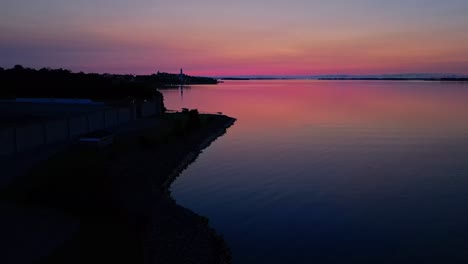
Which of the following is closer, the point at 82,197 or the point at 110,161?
the point at 82,197

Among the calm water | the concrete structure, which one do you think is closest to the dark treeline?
the concrete structure

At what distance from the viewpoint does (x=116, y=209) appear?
20422 millimetres

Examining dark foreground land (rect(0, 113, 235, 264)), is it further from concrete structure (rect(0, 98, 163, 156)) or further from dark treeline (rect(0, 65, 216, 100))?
dark treeline (rect(0, 65, 216, 100))

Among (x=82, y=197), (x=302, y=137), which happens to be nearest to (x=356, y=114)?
(x=302, y=137)

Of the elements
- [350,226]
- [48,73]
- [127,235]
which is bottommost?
[350,226]

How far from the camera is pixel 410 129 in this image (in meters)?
66.2

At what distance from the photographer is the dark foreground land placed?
1642cm

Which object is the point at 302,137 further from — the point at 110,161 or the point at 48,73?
the point at 48,73

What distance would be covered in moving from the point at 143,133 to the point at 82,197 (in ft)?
86.4

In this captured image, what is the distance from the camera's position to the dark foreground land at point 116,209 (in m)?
16.4

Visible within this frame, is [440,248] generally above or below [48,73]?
below

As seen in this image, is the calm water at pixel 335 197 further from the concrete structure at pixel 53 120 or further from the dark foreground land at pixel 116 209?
the concrete structure at pixel 53 120

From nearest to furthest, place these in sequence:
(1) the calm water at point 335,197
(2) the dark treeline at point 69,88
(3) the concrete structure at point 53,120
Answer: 1. (1) the calm water at point 335,197
2. (3) the concrete structure at point 53,120
3. (2) the dark treeline at point 69,88

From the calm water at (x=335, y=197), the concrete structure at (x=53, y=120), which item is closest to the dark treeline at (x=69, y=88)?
the concrete structure at (x=53, y=120)
